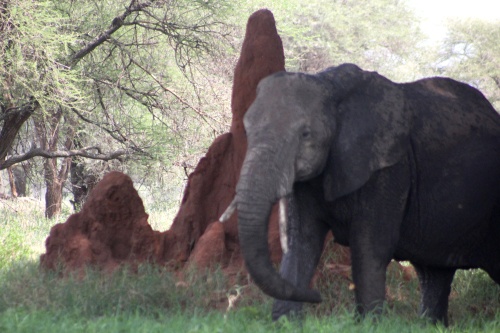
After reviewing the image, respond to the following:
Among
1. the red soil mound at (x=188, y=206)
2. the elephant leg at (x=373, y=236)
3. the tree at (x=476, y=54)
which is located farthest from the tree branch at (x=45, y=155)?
the tree at (x=476, y=54)

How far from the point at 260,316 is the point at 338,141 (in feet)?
5.42

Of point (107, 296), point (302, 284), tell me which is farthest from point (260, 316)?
point (107, 296)

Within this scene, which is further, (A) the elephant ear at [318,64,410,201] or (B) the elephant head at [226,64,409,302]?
(A) the elephant ear at [318,64,410,201]

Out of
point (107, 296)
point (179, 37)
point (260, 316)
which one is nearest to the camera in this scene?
point (260, 316)

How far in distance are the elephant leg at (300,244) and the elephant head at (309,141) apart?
367 mm

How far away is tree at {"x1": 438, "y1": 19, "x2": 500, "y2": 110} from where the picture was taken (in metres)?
28.2

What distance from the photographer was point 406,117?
6.82 m

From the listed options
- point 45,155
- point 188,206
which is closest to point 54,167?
point 45,155

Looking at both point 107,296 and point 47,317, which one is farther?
point 107,296

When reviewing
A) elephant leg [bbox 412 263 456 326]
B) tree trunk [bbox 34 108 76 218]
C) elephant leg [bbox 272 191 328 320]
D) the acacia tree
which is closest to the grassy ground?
elephant leg [bbox 412 263 456 326]

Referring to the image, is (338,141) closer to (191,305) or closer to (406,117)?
(406,117)

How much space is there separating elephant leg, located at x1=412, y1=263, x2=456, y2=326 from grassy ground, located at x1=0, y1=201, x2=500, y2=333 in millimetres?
215

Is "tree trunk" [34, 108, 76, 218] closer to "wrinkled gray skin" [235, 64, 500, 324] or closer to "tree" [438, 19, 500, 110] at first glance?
"wrinkled gray skin" [235, 64, 500, 324]

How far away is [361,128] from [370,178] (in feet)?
1.29
